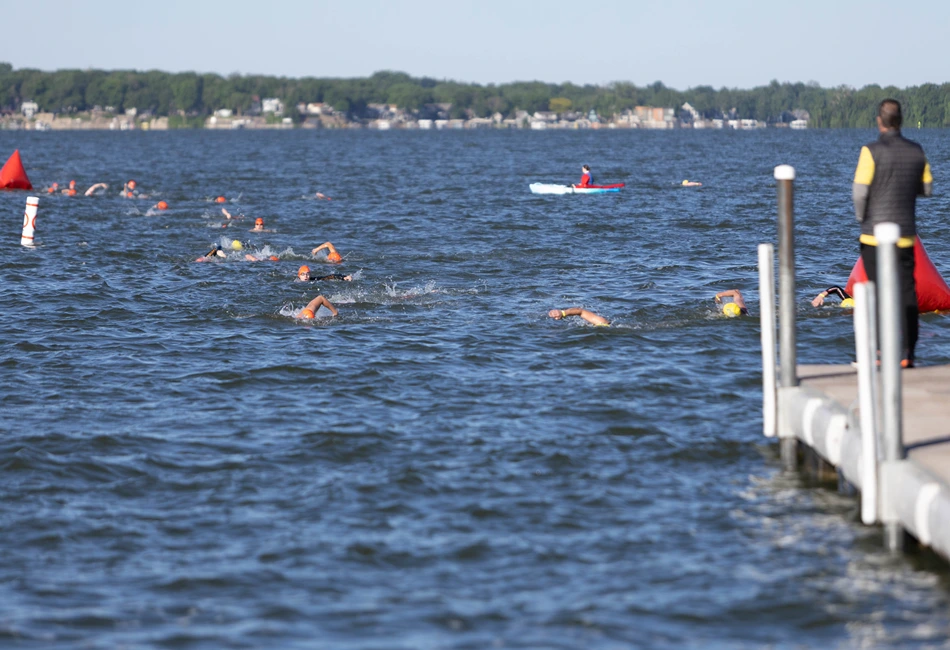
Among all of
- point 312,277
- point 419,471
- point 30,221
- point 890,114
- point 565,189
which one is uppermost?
point 890,114

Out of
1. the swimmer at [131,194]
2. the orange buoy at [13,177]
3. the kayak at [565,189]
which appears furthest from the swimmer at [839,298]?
the orange buoy at [13,177]

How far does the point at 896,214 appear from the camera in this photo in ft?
32.2

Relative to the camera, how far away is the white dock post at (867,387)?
778 cm

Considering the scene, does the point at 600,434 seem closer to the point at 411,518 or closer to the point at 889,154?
the point at 411,518

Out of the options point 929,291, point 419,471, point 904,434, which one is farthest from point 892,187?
point 929,291

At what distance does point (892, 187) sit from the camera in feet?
32.1

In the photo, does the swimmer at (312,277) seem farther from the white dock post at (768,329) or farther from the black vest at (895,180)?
the black vest at (895,180)

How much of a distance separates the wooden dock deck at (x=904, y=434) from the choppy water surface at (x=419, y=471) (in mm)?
434

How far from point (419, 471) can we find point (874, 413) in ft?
13.3

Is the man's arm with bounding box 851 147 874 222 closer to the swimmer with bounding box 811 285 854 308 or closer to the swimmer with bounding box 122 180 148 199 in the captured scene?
the swimmer with bounding box 811 285 854 308

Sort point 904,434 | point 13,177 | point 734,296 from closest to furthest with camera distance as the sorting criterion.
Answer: point 904,434
point 734,296
point 13,177

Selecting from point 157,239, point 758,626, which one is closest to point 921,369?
point 758,626

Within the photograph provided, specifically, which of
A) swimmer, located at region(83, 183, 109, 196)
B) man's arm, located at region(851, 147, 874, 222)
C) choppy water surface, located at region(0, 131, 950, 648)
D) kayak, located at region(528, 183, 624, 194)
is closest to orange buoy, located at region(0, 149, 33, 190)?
swimmer, located at region(83, 183, 109, 196)

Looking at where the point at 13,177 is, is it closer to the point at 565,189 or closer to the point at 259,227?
the point at 259,227
